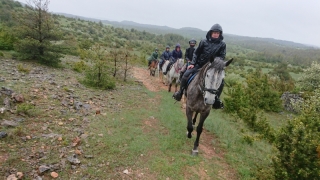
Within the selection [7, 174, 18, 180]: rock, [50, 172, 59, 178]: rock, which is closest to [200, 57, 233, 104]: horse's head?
[50, 172, 59, 178]: rock

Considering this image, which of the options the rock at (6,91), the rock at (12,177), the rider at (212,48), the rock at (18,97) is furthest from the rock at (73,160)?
the rider at (212,48)

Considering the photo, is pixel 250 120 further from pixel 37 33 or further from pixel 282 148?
pixel 37 33

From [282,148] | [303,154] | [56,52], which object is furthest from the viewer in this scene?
[56,52]

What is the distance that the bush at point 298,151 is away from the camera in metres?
3.74

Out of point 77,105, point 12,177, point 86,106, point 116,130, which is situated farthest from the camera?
point 86,106

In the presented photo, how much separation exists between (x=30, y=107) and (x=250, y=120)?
9.54 meters

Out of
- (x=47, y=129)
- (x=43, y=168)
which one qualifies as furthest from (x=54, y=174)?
(x=47, y=129)

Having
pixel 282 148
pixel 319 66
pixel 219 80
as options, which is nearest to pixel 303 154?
pixel 282 148

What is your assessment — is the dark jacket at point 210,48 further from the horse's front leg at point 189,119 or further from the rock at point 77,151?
the rock at point 77,151

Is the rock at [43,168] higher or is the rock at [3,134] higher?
the rock at [3,134]

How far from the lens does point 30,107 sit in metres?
5.78

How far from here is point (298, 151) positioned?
152 inches

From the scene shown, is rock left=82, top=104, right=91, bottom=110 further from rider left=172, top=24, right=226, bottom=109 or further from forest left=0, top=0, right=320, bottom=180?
rider left=172, top=24, right=226, bottom=109

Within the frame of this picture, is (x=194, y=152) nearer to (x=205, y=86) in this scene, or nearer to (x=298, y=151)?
(x=205, y=86)
